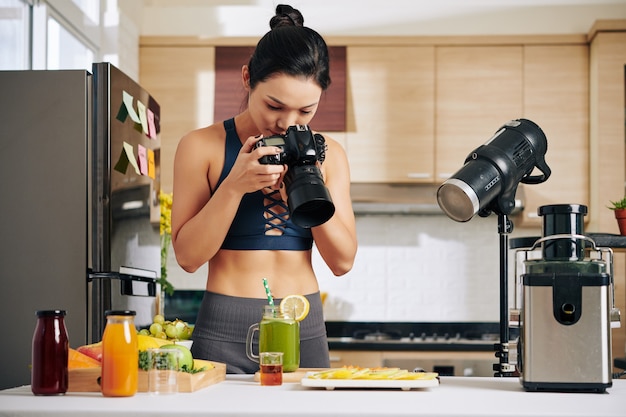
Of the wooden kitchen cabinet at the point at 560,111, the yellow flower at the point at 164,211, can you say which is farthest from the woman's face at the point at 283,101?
the wooden kitchen cabinet at the point at 560,111

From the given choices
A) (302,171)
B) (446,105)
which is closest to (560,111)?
(446,105)

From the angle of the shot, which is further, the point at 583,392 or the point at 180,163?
the point at 180,163

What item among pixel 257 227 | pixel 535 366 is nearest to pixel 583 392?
pixel 535 366

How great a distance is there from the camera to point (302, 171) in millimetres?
1562

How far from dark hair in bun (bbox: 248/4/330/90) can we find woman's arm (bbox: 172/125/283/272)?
0.18m

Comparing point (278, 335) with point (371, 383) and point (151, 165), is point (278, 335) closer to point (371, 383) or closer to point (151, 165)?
point (371, 383)

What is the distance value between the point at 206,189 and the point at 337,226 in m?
0.30

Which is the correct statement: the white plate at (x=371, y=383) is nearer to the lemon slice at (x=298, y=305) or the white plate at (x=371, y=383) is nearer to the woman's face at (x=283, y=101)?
the lemon slice at (x=298, y=305)

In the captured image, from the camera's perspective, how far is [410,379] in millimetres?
1437

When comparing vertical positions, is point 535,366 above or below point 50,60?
below

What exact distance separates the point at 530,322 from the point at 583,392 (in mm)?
142

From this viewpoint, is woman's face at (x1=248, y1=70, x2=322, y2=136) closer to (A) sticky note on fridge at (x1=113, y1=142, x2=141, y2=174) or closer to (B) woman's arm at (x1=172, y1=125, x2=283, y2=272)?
(B) woman's arm at (x1=172, y1=125, x2=283, y2=272)

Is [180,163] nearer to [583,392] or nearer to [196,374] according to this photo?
[196,374]

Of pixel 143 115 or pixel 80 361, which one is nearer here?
pixel 80 361
